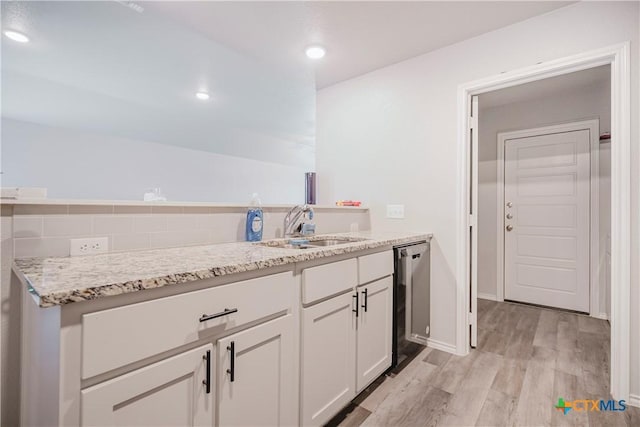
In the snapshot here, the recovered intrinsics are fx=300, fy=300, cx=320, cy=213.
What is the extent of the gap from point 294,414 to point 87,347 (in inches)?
34.4

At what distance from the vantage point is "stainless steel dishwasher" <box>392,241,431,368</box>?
195 centimetres

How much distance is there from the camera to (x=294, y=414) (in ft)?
4.11

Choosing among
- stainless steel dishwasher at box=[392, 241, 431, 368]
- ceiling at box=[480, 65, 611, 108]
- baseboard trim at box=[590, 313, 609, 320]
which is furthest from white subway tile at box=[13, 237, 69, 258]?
baseboard trim at box=[590, 313, 609, 320]

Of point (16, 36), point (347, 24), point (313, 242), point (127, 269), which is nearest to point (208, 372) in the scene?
point (127, 269)

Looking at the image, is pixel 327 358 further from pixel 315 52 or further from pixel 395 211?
pixel 315 52

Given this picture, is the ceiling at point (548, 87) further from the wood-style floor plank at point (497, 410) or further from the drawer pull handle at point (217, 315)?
the drawer pull handle at point (217, 315)

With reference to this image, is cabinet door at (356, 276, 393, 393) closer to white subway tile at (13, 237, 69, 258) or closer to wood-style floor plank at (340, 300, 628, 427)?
wood-style floor plank at (340, 300, 628, 427)

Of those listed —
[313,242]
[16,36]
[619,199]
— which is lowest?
[313,242]

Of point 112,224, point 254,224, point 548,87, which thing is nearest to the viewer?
point 112,224

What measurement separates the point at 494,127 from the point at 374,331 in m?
3.18

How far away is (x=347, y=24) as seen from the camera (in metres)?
2.09

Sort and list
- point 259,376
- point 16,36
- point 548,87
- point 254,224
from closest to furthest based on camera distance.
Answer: point 259,376
point 254,224
point 16,36
point 548,87

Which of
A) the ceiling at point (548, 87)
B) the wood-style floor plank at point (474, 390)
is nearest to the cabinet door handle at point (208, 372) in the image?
the wood-style floor plank at point (474, 390)

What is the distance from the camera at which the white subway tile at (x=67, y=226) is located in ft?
3.86
